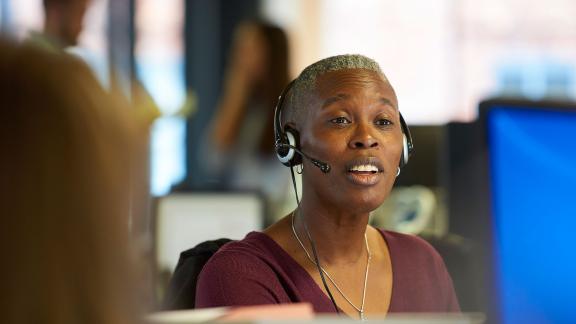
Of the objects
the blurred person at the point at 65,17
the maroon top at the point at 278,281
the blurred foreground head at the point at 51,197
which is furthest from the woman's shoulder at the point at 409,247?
the blurred person at the point at 65,17

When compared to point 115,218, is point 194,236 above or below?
below

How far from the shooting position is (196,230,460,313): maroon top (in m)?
1.42

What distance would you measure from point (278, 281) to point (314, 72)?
336mm

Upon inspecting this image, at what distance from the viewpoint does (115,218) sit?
696 millimetres

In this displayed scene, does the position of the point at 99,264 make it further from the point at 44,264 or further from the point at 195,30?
the point at 195,30

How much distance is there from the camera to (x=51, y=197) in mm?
679

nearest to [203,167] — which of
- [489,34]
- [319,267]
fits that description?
[489,34]

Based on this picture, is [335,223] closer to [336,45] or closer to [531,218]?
[531,218]

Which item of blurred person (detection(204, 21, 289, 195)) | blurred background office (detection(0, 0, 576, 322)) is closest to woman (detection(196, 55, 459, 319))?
blurred person (detection(204, 21, 289, 195))

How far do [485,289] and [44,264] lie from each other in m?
0.86

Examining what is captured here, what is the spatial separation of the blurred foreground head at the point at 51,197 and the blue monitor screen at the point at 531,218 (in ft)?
2.77

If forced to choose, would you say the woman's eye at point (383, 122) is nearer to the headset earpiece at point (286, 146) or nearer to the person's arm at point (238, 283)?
the headset earpiece at point (286, 146)

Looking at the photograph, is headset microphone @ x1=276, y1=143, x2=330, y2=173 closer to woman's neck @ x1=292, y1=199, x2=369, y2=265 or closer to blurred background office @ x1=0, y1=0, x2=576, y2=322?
woman's neck @ x1=292, y1=199, x2=369, y2=265

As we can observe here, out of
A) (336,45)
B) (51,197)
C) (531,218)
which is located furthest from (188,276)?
(336,45)
